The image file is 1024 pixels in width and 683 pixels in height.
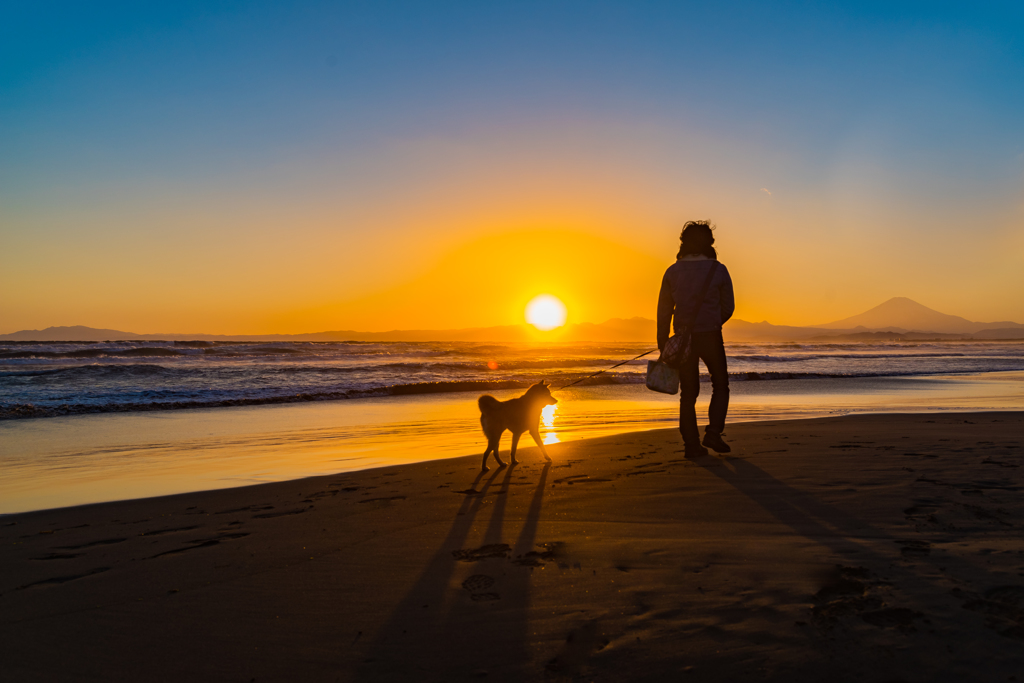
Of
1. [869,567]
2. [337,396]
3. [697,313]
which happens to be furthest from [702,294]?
[337,396]

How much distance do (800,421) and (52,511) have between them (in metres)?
8.45

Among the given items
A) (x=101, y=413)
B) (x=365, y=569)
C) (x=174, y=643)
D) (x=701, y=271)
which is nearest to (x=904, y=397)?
(x=701, y=271)

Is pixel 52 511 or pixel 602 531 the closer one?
pixel 602 531

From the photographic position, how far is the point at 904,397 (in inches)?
516

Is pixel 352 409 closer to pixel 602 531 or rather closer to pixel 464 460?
pixel 464 460

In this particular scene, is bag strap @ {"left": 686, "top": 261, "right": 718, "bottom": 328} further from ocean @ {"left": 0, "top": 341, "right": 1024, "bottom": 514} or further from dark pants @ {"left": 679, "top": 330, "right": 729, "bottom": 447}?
ocean @ {"left": 0, "top": 341, "right": 1024, "bottom": 514}

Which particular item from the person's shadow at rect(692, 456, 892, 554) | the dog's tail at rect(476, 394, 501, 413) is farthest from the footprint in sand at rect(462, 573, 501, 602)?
the dog's tail at rect(476, 394, 501, 413)

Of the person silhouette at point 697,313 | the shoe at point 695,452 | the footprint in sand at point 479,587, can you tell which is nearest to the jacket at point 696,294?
the person silhouette at point 697,313

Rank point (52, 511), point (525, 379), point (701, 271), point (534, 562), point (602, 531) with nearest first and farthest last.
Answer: point (534, 562) → point (602, 531) → point (52, 511) → point (701, 271) → point (525, 379)

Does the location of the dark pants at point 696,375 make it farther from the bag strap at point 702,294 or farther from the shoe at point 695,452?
the bag strap at point 702,294

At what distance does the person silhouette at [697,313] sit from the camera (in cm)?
535

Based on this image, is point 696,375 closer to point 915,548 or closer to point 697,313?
point 697,313

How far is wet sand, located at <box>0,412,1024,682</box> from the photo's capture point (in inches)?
77.2

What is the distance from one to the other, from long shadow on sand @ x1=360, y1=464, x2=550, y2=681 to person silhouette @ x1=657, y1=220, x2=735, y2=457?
2.72 m
